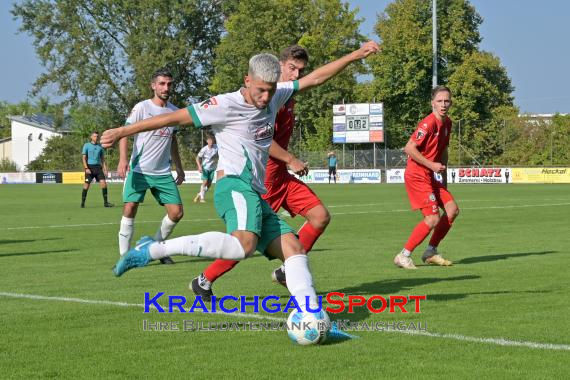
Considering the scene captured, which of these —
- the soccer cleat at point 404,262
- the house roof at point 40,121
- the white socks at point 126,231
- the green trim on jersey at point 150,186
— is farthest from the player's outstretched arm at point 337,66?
the house roof at point 40,121

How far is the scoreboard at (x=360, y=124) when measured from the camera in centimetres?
6041

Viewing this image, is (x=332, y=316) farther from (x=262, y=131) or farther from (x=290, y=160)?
(x=262, y=131)

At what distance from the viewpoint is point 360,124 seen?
60719mm

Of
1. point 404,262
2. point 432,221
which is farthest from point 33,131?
point 404,262

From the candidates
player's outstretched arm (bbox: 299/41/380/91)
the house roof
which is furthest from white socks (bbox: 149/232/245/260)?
the house roof

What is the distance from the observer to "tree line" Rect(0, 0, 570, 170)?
233ft

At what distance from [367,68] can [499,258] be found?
6586cm

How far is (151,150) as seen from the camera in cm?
1183

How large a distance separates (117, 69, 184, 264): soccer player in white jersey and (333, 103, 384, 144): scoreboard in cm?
4880

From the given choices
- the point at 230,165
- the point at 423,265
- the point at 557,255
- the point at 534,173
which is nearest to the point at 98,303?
the point at 230,165

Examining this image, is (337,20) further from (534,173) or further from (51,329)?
(51,329)

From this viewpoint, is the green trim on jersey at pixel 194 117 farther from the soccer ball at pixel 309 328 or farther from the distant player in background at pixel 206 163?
the distant player in background at pixel 206 163

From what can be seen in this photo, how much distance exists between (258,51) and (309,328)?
71.0m

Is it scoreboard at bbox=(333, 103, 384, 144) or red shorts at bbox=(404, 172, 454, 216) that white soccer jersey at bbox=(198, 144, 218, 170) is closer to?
red shorts at bbox=(404, 172, 454, 216)
